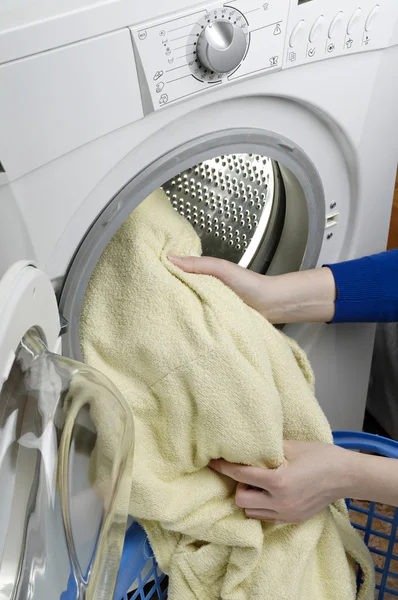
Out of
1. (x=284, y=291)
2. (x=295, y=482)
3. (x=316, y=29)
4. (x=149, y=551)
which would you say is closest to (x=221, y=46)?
(x=316, y=29)

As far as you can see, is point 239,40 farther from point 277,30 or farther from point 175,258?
point 175,258

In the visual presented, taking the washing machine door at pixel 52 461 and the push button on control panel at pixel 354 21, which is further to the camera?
the push button on control panel at pixel 354 21

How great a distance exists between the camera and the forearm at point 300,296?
0.94 m

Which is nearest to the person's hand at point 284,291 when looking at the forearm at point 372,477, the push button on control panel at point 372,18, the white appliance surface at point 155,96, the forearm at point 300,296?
the forearm at point 300,296

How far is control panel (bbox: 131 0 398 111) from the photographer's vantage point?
651 millimetres

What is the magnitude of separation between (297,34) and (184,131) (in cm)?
16

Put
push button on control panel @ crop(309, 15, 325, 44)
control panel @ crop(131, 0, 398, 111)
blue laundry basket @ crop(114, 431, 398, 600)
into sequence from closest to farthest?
control panel @ crop(131, 0, 398, 111), push button on control panel @ crop(309, 15, 325, 44), blue laundry basket @ crop(114, 431, 398, 600)

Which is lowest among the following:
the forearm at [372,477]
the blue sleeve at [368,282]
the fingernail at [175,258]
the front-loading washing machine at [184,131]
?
the forearm at [372,477]

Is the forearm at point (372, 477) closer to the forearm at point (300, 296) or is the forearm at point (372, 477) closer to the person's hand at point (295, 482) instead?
the person's hand at point (295, 482)

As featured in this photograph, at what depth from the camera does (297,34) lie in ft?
2.44

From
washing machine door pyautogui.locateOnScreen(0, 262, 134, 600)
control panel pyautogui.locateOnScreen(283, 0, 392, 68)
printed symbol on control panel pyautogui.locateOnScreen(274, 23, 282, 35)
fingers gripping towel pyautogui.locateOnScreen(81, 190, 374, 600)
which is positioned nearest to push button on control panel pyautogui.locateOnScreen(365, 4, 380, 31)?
control panel pyautogui.locateOnScreen(283, 0, 392, 68)

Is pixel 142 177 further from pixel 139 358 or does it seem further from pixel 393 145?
pixel 393 145

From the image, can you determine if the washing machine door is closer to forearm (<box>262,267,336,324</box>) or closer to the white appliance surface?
Result: the white appliance surface

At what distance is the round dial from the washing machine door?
27cm
